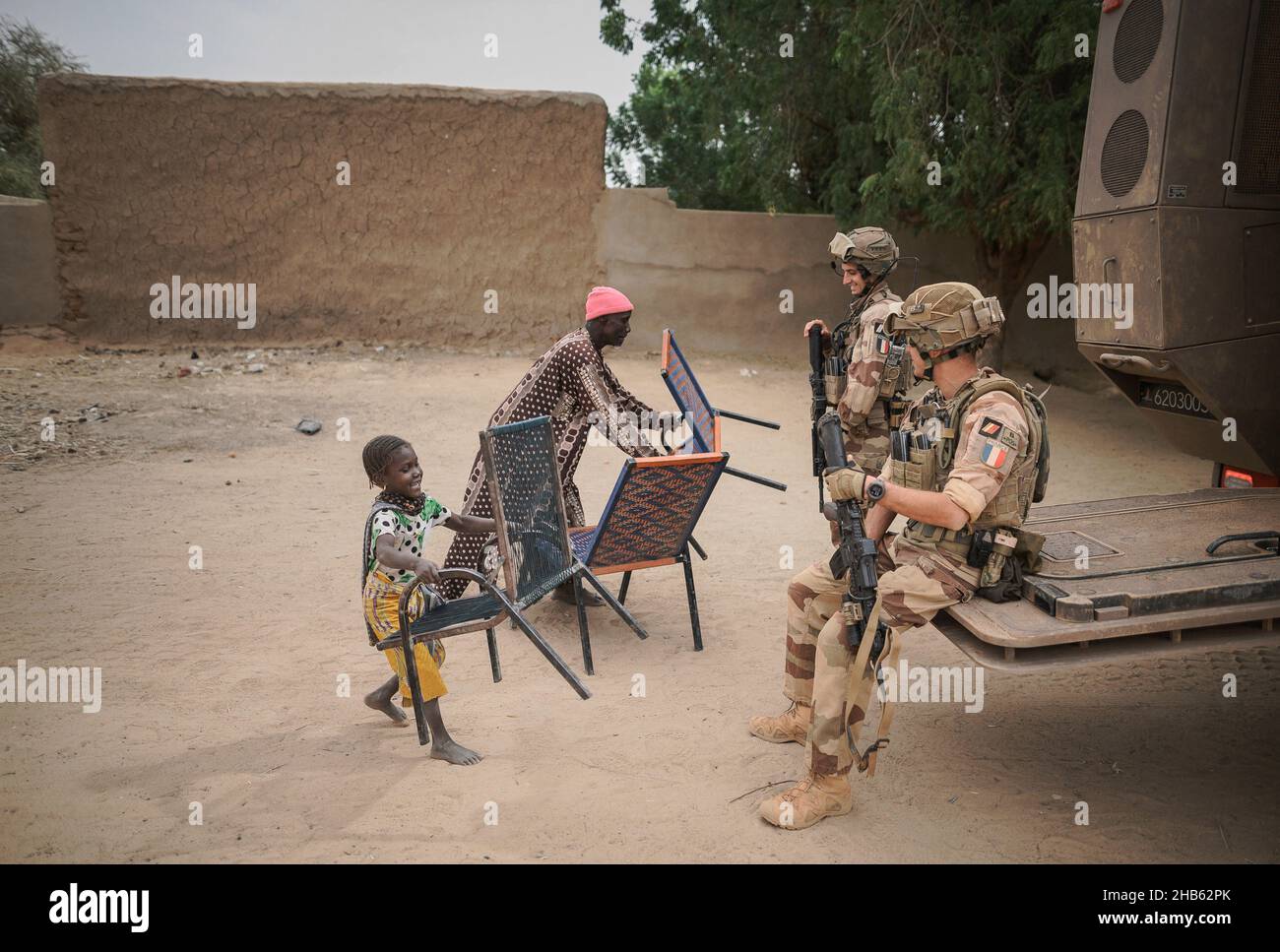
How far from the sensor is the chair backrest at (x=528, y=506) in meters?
4.04

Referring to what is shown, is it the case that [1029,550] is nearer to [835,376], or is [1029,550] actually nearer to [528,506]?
[528,506]

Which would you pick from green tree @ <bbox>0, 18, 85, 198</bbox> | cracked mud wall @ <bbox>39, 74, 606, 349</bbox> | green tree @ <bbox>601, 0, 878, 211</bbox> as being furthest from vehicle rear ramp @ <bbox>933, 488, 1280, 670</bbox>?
green tree @ <bbox>0, 18, 85, 198</bbox>

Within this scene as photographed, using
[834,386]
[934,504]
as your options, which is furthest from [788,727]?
[834,386]

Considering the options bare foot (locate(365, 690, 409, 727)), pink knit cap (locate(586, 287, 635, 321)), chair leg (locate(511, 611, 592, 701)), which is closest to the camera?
chair leg (locate(511, 611, 592, 701))

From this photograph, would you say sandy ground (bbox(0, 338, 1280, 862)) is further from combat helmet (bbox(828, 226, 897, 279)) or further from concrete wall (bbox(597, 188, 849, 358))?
concrete wall (bbox(597, 188, 849, 358))

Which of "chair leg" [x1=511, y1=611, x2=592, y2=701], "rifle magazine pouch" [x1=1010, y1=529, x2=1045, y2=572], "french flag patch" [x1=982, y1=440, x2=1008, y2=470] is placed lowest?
"chair leg" [x1=511, y1=611, x2=592, y2=701]

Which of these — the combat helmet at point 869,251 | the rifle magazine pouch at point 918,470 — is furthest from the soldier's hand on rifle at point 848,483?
the combat helmet at point 869,251

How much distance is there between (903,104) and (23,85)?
1324cm

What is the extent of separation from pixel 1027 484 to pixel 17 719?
4066mm

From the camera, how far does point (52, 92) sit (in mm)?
11352

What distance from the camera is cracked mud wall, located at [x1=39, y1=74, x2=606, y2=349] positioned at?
38.1 feet

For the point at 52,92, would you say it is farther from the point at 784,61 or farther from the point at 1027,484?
the point at 1027,484

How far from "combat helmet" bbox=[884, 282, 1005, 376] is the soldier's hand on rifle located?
555 millimetres

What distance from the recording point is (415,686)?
12.4 ft
